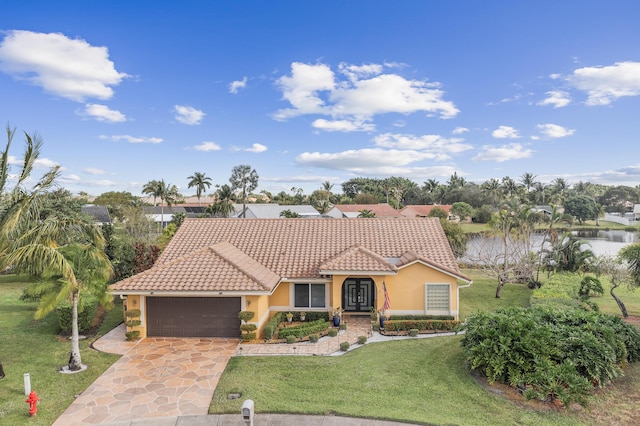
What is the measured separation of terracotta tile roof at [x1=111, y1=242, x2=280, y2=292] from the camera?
16.1 metres

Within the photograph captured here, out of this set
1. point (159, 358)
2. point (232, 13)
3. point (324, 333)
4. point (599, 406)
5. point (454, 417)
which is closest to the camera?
point (454, 417)

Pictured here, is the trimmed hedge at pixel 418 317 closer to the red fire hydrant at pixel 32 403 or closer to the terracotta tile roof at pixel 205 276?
the terracotta tile roof at pixel 205 276

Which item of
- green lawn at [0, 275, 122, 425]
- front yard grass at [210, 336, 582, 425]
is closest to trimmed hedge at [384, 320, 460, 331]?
front yard grass at [210, 336, 582, 425]

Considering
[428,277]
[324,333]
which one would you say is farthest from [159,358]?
[428,277]

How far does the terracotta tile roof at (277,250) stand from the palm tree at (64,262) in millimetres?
2380

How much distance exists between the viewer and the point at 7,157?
11.0 metres

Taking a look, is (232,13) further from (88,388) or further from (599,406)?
(599,406)

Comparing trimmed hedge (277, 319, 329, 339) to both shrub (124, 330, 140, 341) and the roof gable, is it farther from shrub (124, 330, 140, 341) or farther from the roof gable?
shrub (124, 330, 140, 341)

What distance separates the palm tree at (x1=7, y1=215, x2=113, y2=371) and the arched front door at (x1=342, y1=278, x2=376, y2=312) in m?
11.2

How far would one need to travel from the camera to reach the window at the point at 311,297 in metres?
19.8

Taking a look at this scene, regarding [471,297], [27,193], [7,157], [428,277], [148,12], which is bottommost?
[471,297]

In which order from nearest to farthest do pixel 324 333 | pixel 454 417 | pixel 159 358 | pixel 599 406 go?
pixel 454 417
pixel 599 406
pixel 159 358
pixel 324 333

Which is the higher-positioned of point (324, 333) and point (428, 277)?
point (428, 277)

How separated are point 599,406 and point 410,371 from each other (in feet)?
17.0
